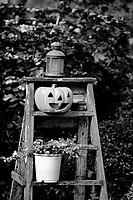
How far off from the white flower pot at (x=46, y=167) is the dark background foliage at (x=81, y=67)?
1146 mm

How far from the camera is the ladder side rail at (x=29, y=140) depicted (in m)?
3.71

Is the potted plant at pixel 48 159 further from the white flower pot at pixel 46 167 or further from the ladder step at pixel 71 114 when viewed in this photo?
the ladder step at pixel 71 114

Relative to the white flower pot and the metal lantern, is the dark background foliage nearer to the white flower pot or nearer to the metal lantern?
the metal lantern

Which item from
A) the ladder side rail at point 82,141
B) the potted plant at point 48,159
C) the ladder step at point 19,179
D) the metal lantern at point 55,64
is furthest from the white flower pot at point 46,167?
the metal lantern at point 55,64

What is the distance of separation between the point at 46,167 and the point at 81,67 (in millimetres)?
1932

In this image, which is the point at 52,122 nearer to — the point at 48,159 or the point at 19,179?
the point at 48,159

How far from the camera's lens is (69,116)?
3.89 meters

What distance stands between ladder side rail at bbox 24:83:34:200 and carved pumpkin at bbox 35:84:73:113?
0.10 metres

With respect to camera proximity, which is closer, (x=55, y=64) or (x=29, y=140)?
(x=29, y=140)

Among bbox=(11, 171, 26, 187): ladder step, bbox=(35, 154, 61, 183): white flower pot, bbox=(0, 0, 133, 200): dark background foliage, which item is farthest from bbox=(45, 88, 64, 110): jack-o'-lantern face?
bbox=(0, 0, 133, 200): dark background foliage

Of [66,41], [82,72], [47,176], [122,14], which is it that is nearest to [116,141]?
[82,72]

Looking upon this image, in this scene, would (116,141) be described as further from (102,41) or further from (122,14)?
(122,14)

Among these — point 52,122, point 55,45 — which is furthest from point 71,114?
point 55,45

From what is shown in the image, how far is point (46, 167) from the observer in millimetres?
3725
